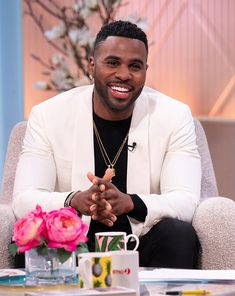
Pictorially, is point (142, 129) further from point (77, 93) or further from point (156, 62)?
point (156, 62)

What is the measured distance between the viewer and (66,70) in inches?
170

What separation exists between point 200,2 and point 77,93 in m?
1.62

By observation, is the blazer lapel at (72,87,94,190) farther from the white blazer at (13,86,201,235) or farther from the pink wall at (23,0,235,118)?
the pink wall at (23,0,235,118)

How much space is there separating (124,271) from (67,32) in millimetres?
2755

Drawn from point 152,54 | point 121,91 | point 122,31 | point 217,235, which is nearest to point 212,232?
point 217,235

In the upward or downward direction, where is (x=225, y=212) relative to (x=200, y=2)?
downward

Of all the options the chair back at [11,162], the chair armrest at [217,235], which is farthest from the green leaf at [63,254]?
the chair back at [11,162]

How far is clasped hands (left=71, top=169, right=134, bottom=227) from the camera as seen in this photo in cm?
250

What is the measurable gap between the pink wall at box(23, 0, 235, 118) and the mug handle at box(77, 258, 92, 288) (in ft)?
9.07

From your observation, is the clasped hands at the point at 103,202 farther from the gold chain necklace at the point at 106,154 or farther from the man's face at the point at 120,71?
the man's face at the point at 120,71

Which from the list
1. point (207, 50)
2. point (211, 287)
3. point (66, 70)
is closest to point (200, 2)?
point (207, 50)

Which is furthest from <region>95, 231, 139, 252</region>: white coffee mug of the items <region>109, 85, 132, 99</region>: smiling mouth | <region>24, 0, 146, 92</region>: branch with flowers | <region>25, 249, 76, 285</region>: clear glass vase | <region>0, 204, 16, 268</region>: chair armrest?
<region>24, 0, 146, 92</region>: branch with flowers

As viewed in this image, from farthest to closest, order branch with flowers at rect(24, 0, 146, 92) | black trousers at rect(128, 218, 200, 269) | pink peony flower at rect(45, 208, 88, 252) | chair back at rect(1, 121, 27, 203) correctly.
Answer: branch with flowers at rect(24, 0, 146, 92) → chair back at rect(1, 121, 27, 203) → black trousers at rect(128, 218, 200, 269) → pink peony flower at rect(45, 208, 88, 252)

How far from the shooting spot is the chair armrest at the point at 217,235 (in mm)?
2480
